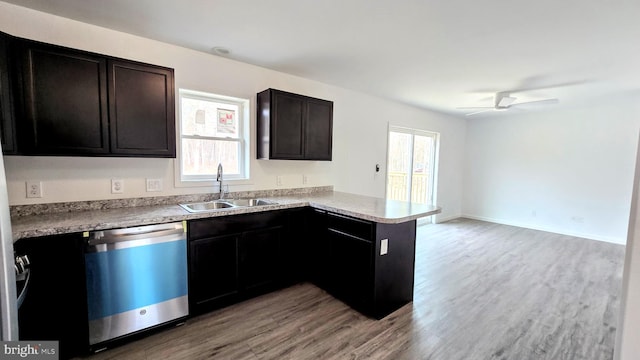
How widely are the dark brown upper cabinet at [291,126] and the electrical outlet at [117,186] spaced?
137 centimetres

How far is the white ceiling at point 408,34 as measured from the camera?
1.98 metres

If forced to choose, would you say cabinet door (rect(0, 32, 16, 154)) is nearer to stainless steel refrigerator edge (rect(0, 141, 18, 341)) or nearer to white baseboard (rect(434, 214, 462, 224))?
stainless steel refrigerator edge (rect(0, 141, 18, 341))

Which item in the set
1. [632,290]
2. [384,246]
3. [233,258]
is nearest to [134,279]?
[233,258]

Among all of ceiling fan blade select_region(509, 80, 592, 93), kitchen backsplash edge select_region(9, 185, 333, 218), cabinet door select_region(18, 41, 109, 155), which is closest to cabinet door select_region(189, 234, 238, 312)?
kitchen backsplash edge select_region(9, 185, 333, 218)

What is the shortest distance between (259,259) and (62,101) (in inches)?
78.6

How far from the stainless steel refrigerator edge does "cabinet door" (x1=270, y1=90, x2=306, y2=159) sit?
238 cm

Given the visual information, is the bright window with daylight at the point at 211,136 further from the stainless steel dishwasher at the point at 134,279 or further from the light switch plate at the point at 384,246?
the light switch plate at the point at 384,246

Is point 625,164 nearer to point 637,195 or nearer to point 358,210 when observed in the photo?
point 358,210

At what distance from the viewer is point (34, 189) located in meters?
2.12

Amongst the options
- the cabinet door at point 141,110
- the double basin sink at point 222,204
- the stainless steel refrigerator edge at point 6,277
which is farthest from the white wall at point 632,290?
the cabinet door at point 141,110

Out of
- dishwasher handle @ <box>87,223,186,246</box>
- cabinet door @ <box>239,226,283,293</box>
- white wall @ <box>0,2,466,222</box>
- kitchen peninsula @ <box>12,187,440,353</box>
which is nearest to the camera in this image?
dishwasher handle @ <box>87,223,186,246</box>

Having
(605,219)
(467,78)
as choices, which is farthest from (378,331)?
(605,219)

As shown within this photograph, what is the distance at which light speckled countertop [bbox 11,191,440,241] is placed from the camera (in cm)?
178

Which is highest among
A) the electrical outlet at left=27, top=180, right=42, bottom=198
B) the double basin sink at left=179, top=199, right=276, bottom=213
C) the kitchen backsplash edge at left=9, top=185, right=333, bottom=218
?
the electrical outlet at left=27, top=180, right=42, bottom=198
